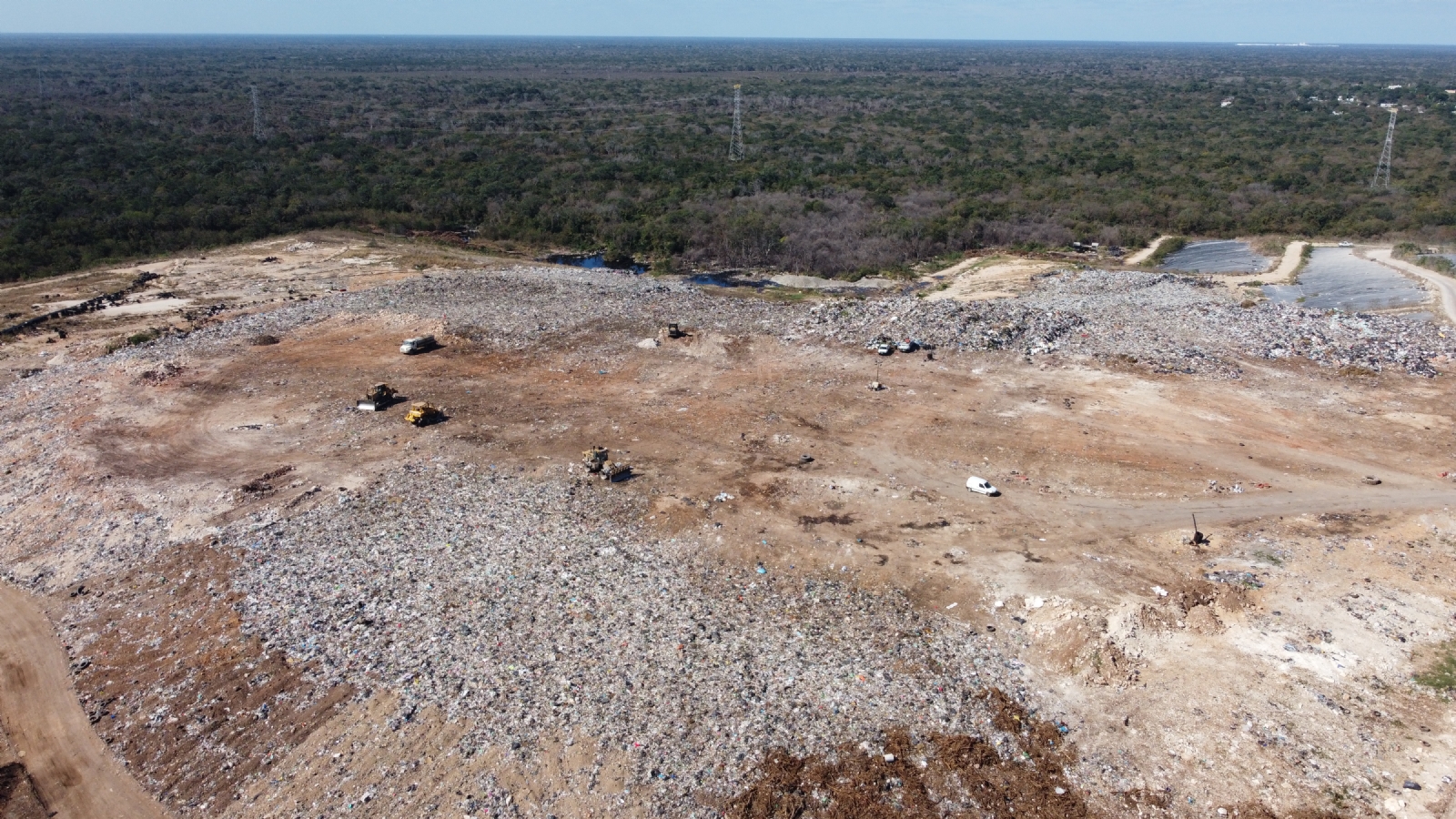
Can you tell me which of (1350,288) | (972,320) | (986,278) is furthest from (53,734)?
(1350,288)

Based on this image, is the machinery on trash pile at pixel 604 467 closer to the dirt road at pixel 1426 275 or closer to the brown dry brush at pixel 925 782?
the brown dry brush at pixel 925 782

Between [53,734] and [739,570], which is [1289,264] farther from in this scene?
[53,734]

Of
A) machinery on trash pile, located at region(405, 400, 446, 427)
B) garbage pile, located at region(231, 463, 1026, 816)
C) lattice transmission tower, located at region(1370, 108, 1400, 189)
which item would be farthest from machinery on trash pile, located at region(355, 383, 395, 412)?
lattice transmission tower, located at region(1370, 108, 1400, 189)

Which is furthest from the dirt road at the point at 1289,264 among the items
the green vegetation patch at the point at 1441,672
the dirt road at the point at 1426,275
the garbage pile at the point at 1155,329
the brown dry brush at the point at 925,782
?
the brown dry brush at the point at 925,782

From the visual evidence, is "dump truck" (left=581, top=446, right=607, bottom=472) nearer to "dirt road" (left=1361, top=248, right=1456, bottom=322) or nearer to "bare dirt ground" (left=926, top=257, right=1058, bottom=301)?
"bare dirt ground" (left=926, top=257, right=1058, bottom=301)

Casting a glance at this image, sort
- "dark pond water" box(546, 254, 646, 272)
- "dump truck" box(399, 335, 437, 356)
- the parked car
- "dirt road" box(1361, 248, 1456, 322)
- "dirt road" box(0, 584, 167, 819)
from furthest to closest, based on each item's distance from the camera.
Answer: "dark pond water" box(546, 254, 646, 272), "dirt road" box(1361, 248, 1456, 322), "dump truck" box(399, 335, 437, 356), the parked car, "dirt road" box(0, 584, 167, 819)
